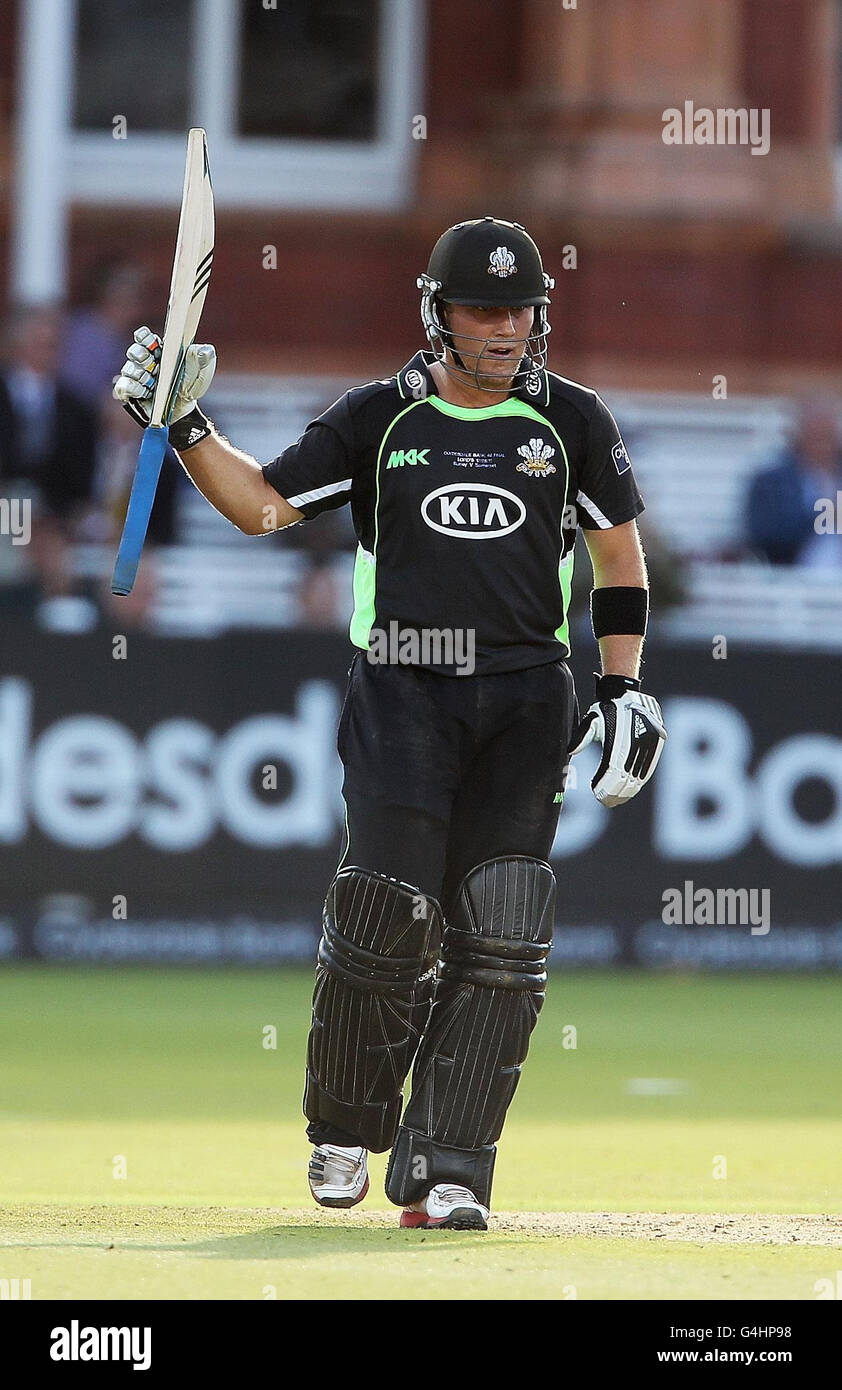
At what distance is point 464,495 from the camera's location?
19.9 ft

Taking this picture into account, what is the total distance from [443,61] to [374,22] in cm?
80

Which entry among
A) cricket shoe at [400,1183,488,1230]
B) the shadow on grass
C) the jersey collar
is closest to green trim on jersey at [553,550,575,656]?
the jersey collar

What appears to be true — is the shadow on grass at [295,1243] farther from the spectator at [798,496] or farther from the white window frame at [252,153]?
the white window frame at [252,153]

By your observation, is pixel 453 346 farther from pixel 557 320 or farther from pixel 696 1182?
pixel 557 320

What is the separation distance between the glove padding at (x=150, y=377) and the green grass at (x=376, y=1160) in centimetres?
194

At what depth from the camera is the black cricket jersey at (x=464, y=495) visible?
6.07m

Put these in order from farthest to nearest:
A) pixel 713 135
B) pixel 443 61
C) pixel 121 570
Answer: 1. pixel 443 61
2. pixel 713 135
3. pixel 121 570

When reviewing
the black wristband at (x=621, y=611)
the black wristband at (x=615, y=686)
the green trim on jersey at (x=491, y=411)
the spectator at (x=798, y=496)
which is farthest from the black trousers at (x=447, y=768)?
the spectator at (x=798, y=496)

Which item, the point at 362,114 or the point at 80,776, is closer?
the point at 80,776

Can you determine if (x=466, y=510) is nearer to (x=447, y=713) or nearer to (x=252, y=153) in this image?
(x=447, y=713)

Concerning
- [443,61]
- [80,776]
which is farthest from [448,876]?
[443,61]

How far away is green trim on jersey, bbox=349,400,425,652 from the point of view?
6145 mm

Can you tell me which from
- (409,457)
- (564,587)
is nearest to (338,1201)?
(564,587)

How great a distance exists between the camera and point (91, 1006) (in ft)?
35.9
